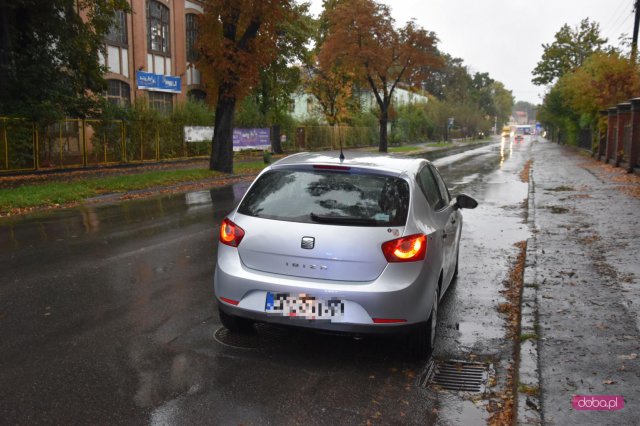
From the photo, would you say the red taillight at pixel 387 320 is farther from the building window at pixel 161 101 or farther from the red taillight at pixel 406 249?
the building window at pixel 161 101

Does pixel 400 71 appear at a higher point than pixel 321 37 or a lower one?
lower

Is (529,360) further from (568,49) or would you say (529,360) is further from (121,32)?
(568,49)

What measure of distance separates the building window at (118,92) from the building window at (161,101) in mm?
1520

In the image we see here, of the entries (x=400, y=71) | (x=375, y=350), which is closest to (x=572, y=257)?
(x=375, y=350)

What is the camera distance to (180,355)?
15.1 feet

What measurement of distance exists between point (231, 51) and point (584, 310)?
17.8 m

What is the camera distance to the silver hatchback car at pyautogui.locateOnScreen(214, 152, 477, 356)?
421 centimetres

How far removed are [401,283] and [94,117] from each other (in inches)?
889

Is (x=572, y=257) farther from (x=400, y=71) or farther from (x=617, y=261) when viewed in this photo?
(x=400, y=71)

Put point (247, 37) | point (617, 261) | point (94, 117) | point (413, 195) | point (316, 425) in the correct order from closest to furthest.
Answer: point (316, 425)
point (413, 195)
point (617, 261)
point (247, 37)
point (94, 117)

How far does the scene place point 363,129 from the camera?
53.1 metres

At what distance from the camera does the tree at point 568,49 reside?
68188 millimetres

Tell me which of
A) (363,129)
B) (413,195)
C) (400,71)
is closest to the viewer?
(413,195)

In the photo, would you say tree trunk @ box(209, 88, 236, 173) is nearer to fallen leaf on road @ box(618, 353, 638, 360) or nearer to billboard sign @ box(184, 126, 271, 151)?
billboard sign @ box(184, 126, 271, 151)
